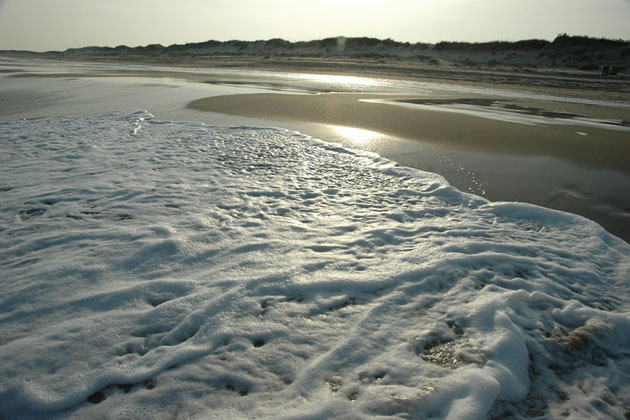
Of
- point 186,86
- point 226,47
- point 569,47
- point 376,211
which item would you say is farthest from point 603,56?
point 226,47

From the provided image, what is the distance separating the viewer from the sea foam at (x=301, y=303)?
188cm

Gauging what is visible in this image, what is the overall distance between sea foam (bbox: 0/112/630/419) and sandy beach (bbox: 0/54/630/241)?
0.78m

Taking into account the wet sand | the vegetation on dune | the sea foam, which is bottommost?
the sea foam

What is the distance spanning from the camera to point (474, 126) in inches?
297

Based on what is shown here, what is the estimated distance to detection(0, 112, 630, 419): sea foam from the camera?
6.16ft

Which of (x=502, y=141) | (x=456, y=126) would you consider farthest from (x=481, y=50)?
(x=502, y=141)

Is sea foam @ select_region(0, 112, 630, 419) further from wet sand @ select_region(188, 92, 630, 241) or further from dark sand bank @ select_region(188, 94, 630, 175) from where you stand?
dark sand bank @ select_region(188, 94, 630, 175)

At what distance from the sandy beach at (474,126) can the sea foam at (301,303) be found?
2.55 ft

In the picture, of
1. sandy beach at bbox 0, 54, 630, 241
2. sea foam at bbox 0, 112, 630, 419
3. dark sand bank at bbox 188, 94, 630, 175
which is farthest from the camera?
dark sand bank at bbox 188, 94, 630, 175

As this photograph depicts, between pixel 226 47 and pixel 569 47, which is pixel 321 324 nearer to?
pixel 569 47

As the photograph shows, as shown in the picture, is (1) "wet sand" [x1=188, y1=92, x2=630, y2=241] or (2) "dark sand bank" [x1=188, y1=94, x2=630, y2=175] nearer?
(1) "wet sand" [x1=188, y1=92, x2=630, y2=241]

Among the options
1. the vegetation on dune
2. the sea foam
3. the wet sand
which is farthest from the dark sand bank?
the vegetation on dune

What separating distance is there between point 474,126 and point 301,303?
6.58 metres

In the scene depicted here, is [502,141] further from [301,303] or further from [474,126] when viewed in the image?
[301,303]
